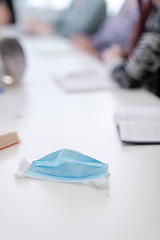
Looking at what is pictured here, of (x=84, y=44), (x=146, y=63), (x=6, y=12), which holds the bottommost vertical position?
(x=84, y=44)

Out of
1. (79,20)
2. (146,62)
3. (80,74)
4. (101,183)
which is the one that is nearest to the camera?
(101,183)

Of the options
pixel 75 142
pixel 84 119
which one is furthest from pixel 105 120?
pixel 75 142

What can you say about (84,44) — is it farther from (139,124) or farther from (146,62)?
(139,124)

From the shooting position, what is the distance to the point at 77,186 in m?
0.55

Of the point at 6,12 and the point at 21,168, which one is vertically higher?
the point at 6,12

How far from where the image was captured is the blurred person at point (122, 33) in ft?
4.11

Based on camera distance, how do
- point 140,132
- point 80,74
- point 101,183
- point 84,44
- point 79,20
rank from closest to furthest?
point 101,183, point 140,132, point 80,74, point 84,44, point 79,20

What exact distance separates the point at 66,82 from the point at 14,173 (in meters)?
0.77

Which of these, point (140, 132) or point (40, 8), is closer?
point (140, 132)

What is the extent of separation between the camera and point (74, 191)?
53cm

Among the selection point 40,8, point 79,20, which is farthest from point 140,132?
point 40,8

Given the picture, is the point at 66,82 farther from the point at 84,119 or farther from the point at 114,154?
the point at 114,154

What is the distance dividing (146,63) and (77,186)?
0.71m

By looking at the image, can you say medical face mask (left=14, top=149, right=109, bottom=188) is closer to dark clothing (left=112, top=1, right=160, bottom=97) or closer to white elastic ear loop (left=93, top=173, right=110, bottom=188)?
white elastic ear loop (left=93, top=173, right=110, bottom=188)
